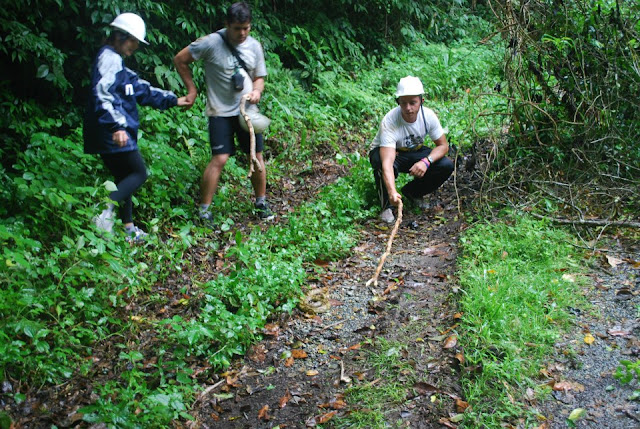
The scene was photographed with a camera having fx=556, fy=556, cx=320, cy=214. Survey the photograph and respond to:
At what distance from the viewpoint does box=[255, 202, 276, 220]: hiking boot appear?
5713 mm

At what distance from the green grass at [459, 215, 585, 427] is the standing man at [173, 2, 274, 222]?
2398 millimetres

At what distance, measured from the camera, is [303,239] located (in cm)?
514

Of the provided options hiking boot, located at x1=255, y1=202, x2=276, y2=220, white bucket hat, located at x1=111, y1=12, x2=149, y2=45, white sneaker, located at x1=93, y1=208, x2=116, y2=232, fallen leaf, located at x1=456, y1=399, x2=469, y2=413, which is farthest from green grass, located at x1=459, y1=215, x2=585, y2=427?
white bucket hat, located at x1=111, y1=12, x2=149, y2=45

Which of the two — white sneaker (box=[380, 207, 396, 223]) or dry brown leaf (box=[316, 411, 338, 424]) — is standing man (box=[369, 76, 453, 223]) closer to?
white sneaker (box=[380, 207, 396, 223])

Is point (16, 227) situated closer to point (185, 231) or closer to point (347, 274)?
point (185, 231)

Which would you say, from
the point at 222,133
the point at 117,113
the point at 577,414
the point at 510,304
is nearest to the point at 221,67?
the point at 222,133

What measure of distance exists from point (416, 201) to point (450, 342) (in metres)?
2.70

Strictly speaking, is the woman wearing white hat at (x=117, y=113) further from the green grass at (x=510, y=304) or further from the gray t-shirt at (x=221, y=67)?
the green grass at (x=510, y=304)

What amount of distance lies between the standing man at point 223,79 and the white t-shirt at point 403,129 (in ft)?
4.39

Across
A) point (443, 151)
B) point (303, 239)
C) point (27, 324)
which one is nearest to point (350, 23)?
point (443, 151)

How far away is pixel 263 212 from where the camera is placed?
5719mm

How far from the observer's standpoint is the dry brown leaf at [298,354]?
3.76m

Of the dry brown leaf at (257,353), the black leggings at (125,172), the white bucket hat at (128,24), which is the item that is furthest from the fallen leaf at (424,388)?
the white bucket hat at (128,24)

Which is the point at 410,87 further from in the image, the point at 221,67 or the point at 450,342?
the point at 450,342
